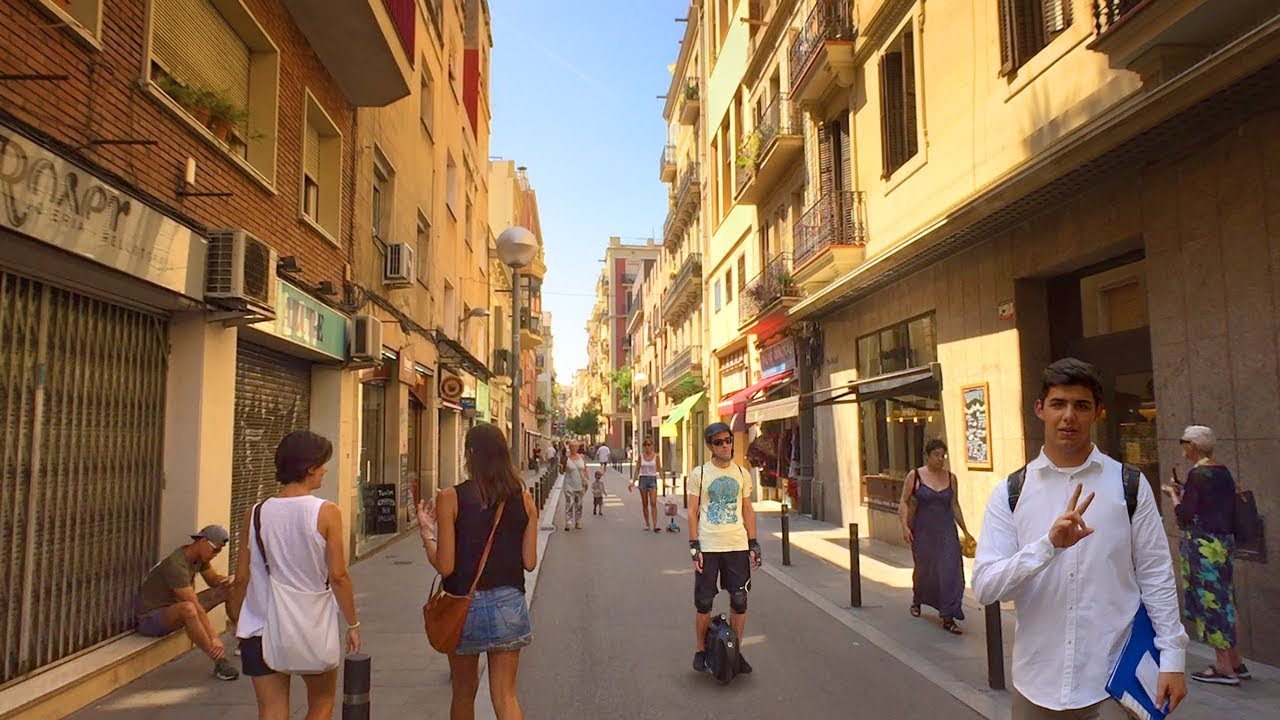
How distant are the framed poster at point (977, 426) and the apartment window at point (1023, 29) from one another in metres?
4.08

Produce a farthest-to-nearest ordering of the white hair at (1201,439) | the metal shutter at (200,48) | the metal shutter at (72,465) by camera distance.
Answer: the metal shutter at (200,48) → the white hair at (1201,439) → the metal shutter at (72,465)

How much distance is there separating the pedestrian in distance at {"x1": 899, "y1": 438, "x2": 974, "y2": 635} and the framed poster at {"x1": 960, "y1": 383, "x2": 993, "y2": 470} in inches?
123

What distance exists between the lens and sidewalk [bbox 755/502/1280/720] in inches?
210

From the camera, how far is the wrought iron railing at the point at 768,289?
1772 cm

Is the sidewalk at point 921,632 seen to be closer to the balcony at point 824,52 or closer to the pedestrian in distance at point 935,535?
the pedestrian in distance at point 935,535

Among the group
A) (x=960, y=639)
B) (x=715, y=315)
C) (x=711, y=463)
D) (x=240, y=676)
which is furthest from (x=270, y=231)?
(x=715, y=315)

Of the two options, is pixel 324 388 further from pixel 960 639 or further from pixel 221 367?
pixel 960 639

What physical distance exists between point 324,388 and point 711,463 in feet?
22.3

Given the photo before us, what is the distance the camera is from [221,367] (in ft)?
23.9

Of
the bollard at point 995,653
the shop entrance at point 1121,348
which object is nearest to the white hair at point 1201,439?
the shop entrance at point 1121,348

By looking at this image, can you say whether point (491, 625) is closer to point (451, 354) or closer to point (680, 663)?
point (680, 663)

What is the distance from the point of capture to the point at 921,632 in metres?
7.44

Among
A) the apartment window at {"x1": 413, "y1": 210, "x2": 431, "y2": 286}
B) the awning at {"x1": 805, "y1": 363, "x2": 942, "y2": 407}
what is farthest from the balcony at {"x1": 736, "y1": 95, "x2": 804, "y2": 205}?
the apartment window at {"x1": 413, "y1": 210, "x2": 431, "y2": 286}

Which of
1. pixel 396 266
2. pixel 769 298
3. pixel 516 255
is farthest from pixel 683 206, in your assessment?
pixel 516 255
